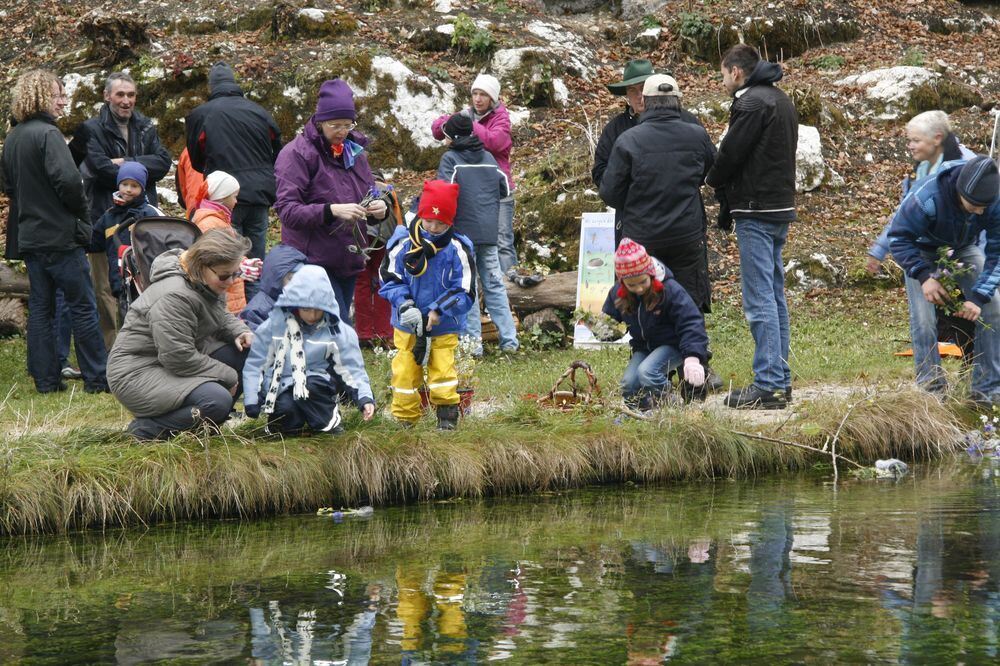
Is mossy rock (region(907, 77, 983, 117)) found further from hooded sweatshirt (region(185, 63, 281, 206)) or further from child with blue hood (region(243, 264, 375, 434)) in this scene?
child with blue hood (region(243, 264, 375, 434))

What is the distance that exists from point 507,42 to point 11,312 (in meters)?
7.99

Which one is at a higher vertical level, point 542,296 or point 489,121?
point 489,121

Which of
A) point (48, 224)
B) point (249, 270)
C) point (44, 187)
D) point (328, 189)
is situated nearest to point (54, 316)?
point (48, 224)

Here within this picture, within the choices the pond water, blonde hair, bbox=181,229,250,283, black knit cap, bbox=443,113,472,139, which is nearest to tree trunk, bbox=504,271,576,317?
black knit cap, bbox=443,113,472,139

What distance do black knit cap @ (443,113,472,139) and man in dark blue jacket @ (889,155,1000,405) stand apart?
382cm

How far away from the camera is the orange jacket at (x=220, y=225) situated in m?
8.60

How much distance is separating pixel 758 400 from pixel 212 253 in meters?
3.78

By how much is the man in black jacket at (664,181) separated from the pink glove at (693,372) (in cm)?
120

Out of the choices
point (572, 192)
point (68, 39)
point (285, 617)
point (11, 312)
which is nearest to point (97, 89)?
point (68, 39)

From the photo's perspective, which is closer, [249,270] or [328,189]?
[249,270]

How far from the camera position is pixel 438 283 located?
7.72 metres

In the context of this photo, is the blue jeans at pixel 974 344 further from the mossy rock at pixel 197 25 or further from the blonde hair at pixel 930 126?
the mossy rock at pixel 197 25

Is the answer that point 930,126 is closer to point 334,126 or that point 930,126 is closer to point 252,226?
point 334,126

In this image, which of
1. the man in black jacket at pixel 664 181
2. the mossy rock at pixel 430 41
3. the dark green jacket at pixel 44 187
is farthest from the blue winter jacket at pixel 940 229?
the mossy rock at pixel 430 41
